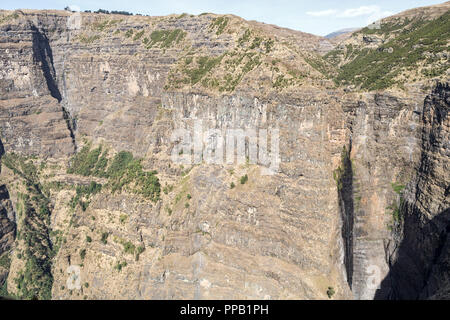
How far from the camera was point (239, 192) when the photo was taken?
222 feet

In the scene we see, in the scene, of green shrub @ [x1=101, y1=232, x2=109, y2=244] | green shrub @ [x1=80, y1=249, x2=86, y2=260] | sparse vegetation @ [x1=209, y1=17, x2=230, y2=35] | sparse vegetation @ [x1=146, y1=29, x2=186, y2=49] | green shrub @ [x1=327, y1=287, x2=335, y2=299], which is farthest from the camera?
sparse vegetation @ [x1=146, y1=29, x2=186, y2=49]

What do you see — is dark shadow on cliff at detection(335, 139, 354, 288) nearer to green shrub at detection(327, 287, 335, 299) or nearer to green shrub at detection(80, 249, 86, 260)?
green shrub at detection(327, 287, 335, 299)

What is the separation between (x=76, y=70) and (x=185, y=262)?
281 ft

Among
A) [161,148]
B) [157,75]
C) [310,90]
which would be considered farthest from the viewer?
[157,75]

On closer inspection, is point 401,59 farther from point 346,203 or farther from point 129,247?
point 129,247

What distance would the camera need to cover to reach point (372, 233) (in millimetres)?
69438

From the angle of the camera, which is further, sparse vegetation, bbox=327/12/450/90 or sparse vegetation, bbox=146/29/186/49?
sparse vegetation, bbox=146/29/186/49

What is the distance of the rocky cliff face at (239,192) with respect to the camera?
2373 inches

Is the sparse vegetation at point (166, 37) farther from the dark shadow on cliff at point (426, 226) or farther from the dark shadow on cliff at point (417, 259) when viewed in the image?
the dark shadow on cliff at point (417, 259)

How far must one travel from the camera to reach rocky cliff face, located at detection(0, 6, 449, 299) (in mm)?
60281

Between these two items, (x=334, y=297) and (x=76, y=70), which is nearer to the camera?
(x=334, y=297)

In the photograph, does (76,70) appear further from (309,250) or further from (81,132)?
(309,250)

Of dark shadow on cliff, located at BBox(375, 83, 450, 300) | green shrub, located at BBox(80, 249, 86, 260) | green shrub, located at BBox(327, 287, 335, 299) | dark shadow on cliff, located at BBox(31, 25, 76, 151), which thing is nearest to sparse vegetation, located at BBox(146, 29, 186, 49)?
dark shadow on cliff, located at BBox(31, 25, 76, 151)

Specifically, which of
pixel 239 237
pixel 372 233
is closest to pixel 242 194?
pixel 239 237
